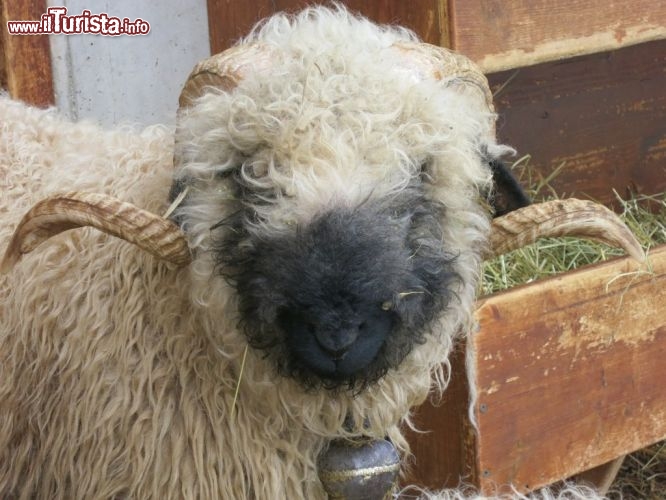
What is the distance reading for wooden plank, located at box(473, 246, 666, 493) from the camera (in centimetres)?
347

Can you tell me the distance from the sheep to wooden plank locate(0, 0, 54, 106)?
1469mm

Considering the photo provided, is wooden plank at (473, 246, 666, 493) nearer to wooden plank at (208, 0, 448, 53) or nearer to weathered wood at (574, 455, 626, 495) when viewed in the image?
weathered wood at (574, 455, 626, 495)

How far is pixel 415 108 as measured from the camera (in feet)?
8.36

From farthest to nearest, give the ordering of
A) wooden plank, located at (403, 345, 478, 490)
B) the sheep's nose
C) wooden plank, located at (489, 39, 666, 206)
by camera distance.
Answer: wooden plank, located at (489, 39, 666, 206)
wooden plank, located at (403, 345, 478, 490)
the sheep's nose

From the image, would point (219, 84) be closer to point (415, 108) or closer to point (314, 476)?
point (415, 108)

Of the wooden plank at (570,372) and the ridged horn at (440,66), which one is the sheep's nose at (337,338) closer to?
the ridged horn at (440,66)

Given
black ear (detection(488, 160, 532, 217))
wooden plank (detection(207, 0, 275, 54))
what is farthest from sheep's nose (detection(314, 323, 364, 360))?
wooden plank (detection(207, 0, 275, 54))

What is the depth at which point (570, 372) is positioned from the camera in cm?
369

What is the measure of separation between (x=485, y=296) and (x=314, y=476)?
0.91 m

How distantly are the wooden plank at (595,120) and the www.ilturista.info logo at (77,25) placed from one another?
157 cm

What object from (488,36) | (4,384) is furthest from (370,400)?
(488,36)

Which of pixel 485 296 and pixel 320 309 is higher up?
pixel 320 309

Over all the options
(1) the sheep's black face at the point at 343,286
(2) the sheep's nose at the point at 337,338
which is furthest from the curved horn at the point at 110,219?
(2) the sheep's nose at the point at 337,338

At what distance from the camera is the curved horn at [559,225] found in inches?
105
